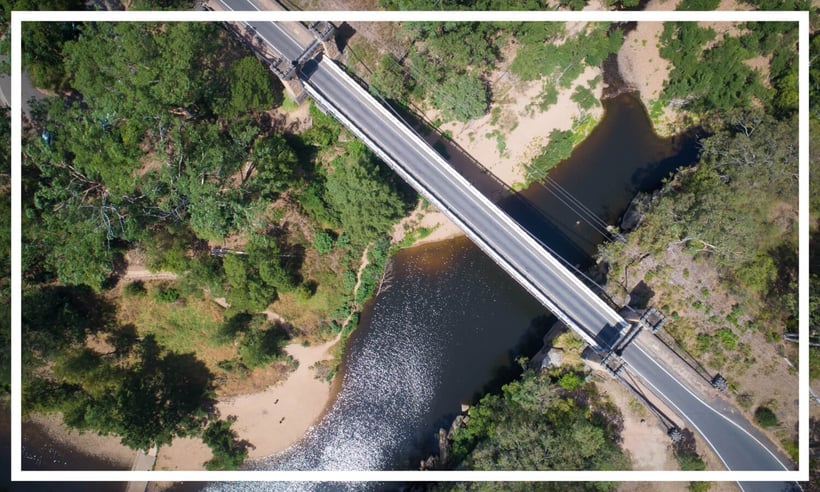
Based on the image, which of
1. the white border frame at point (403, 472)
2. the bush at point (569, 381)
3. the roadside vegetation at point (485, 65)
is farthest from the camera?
the bush at point (569, 381)

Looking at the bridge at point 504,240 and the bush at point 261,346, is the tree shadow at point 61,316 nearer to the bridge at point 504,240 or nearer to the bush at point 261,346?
the bush at point 261,346

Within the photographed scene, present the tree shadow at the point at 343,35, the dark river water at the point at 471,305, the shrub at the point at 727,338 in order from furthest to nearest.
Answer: the dark river water at the point at 471,305 → the tree shadow at the point at 343,35 → the shrub at the point at 727,338

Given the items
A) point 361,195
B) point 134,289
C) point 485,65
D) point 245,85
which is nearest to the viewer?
point 245,85

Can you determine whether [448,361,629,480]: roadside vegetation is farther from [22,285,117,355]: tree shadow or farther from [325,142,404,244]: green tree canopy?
[22,285,117,355]: tree shadow

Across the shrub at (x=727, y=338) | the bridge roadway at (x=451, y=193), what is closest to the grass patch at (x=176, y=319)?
the bridge roadway at (x=451, y=193)

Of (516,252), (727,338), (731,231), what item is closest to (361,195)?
(516,252)

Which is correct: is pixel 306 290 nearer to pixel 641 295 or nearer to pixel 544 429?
pixel 544 429

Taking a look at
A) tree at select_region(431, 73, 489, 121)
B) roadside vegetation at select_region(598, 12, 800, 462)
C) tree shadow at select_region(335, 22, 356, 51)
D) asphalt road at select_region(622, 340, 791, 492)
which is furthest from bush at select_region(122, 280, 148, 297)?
Result: asphalt road at select_region(622, 340, 791, 492)
